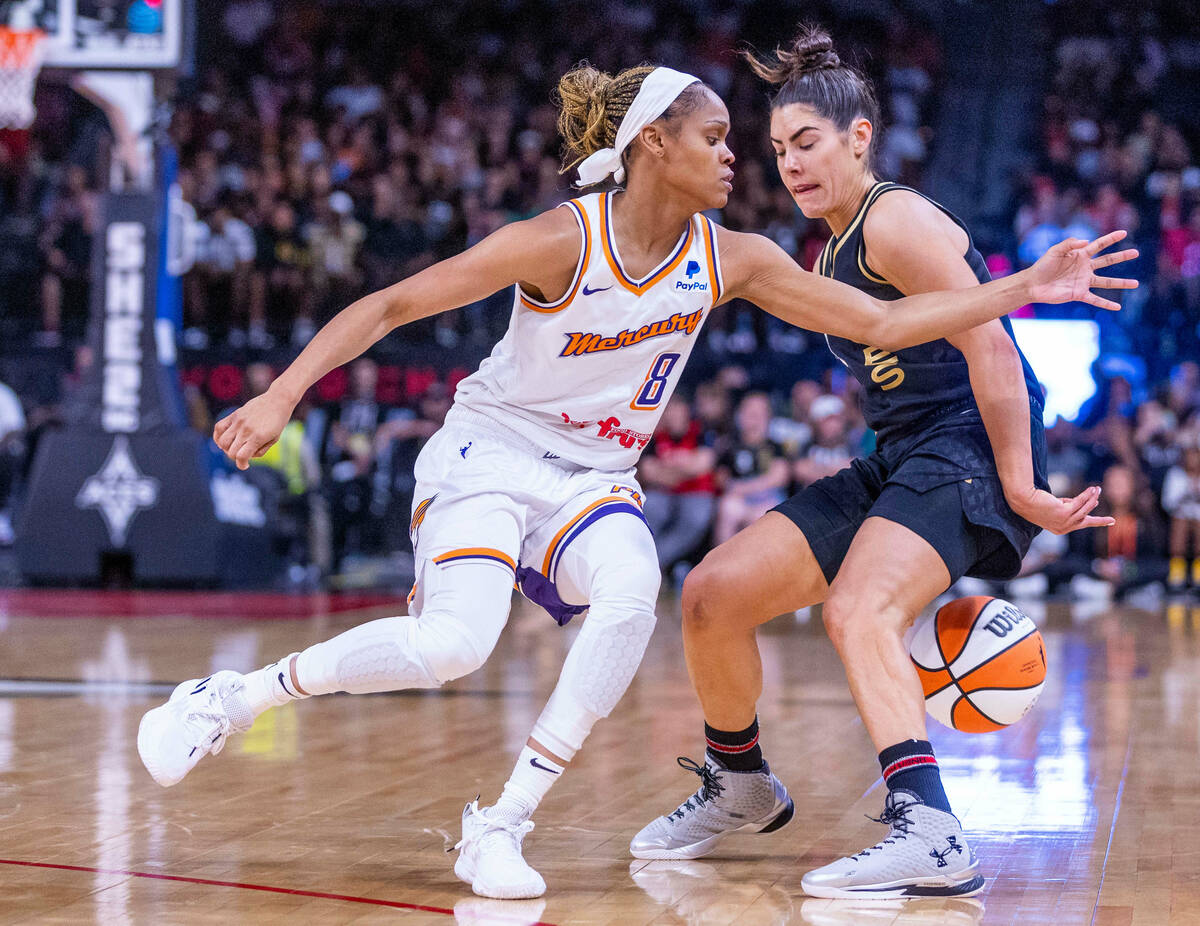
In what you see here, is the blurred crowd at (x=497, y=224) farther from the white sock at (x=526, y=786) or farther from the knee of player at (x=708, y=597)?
the white sock at (x=526, y=786)

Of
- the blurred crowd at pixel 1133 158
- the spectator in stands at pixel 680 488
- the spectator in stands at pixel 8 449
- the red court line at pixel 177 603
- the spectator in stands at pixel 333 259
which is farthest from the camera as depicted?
the spectator in stands at pixel 333 259

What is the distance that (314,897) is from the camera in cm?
306

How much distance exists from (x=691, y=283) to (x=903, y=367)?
0.57 m

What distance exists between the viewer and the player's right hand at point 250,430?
119 inches

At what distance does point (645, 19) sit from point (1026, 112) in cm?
473

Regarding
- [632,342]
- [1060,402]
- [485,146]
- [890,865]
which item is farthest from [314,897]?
[485,146]

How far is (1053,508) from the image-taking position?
3408mm

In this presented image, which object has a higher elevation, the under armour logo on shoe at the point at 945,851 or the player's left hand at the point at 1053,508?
the player's left hand at the point at 1053,508

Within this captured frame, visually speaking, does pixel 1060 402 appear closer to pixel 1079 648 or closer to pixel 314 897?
pixel 1079 648

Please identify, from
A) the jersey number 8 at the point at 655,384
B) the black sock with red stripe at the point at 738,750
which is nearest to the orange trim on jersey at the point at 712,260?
the jersey number 8 at the point at 655,384

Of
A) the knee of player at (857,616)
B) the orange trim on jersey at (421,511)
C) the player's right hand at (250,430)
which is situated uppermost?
the player's right hand at (250,430)

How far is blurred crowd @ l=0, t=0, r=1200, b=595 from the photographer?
441 inches

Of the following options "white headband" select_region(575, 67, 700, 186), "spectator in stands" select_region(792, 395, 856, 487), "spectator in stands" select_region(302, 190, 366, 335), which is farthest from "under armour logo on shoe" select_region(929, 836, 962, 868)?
"spectator in stands" select_region(302, 190, 366, 335)

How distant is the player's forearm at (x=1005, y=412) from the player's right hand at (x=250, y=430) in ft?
5.14
